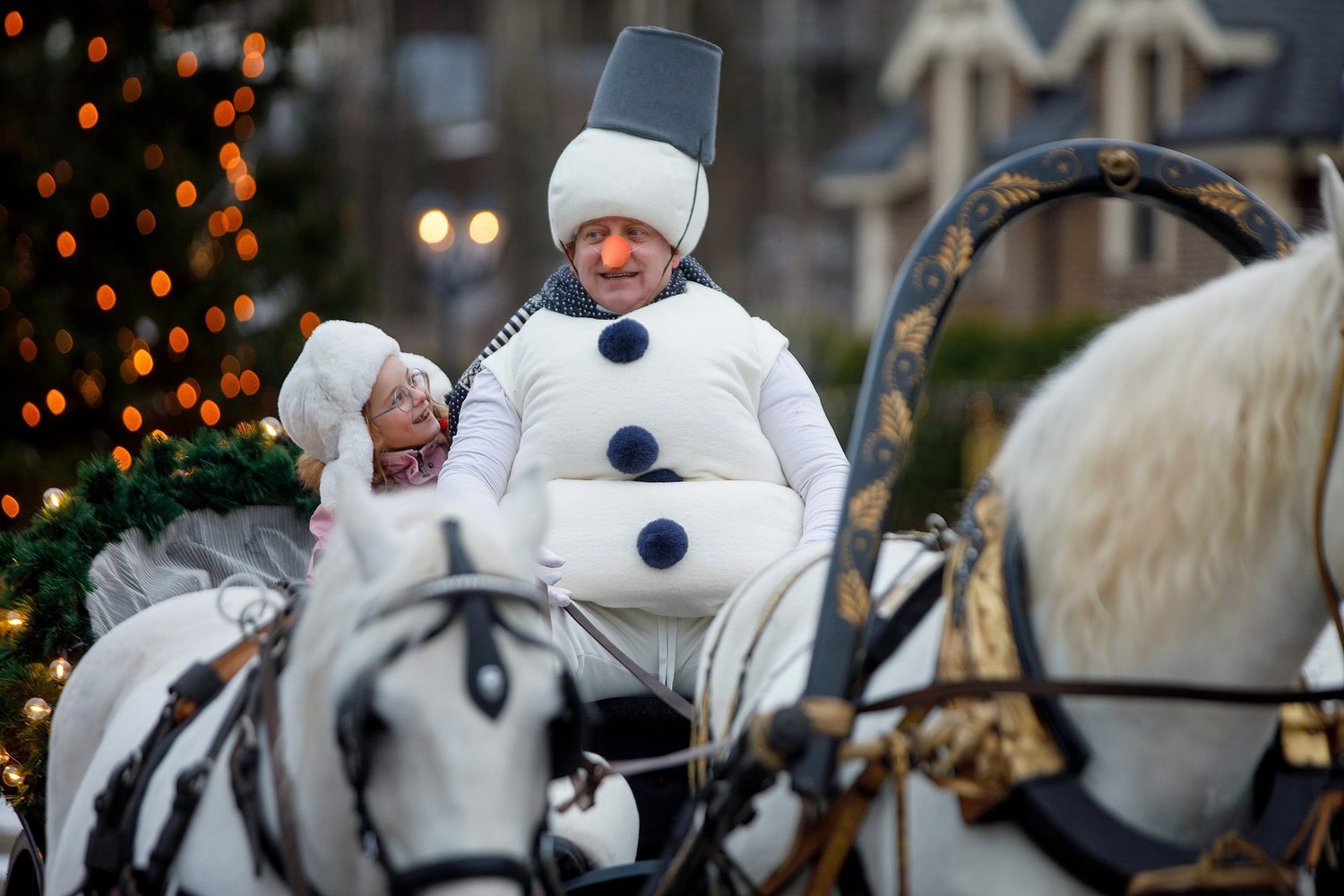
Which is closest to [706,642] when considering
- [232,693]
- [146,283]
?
[232,693]

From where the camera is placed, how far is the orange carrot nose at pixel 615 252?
3617 mm

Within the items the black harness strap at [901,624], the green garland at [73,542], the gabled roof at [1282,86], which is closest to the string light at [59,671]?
the green garland at [73,542]

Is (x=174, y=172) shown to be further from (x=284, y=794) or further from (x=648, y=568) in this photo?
(x=284, y=794)

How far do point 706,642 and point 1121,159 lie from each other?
48.5 inches

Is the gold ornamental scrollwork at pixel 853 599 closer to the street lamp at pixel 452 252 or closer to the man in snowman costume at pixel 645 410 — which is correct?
the man in snowman costume at pixel 645 410

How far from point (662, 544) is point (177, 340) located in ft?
21.2

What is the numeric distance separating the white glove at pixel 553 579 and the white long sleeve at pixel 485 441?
22 centimetres

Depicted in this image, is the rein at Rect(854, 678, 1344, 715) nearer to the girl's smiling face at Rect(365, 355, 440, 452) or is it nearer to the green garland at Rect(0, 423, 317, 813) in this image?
the girl's smiling face at Rect(365, 355, 440, 452)

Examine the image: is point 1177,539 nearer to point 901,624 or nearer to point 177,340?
point 901,624

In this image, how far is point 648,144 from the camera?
3654 mm

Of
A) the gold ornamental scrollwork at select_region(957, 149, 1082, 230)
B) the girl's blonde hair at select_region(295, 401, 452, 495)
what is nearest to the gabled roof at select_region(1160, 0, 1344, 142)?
the girl's blonde hair at select_region(295, 401, 452, 495)

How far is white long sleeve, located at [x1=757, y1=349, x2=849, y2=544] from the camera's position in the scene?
3.40 meters

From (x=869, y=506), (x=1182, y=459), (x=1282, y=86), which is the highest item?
(x=1282, y=86)

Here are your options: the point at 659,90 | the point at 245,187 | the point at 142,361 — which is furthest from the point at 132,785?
the point at 245,187
